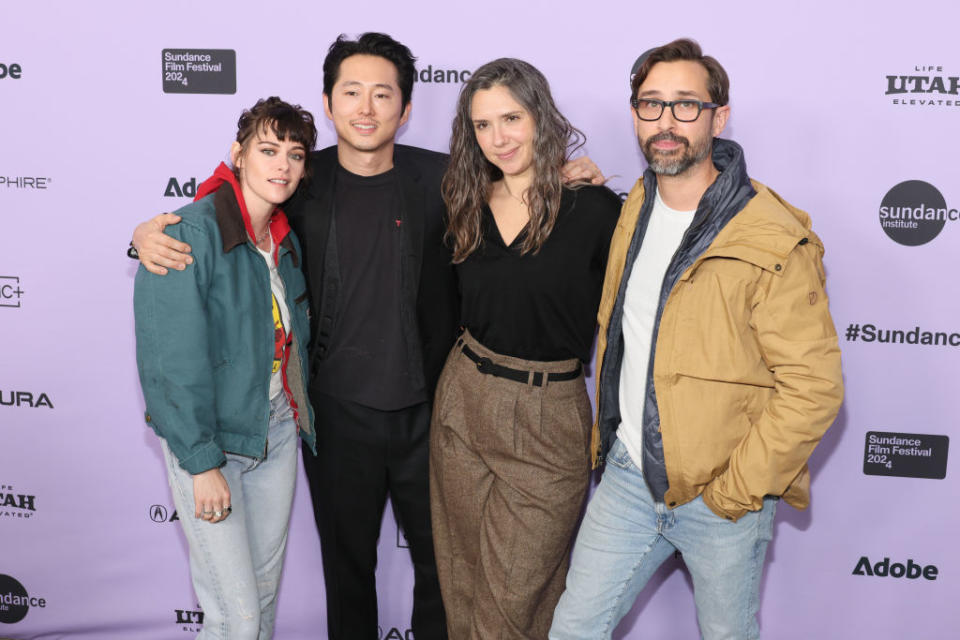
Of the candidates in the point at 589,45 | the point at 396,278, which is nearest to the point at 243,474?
the point at 396,278

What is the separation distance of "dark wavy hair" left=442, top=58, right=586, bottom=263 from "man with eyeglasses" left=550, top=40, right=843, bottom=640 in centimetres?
21

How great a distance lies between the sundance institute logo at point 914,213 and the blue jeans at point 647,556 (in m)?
1.09

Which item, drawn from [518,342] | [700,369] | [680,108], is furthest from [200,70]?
[700,369]

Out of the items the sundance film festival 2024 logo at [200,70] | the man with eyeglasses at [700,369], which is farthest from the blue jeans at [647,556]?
the sundance film festival 2024 logo at [200,70]

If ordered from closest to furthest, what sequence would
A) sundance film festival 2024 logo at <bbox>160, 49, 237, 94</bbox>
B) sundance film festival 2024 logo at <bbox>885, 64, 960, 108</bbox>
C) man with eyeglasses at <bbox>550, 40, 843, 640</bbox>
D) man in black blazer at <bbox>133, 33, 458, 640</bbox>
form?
1. man with eyeglasses at <bbox>550, 40, 843, 640</bbox>
2. man in black blazer at <bbox>133, 33, 458, 640</bbox>
3. sundance film festival 2024 logo at <bbox>885, 64, 960, 108</bbox>
4. sundance film festival 2024 logo at <bbox>160, 49, 237, 94</bbox>

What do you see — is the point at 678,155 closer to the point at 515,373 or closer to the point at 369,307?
the point at 515,373

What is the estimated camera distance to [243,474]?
2006mm

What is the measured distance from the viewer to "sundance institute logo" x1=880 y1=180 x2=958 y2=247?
2.37 m

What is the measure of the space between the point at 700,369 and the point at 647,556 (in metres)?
0.51

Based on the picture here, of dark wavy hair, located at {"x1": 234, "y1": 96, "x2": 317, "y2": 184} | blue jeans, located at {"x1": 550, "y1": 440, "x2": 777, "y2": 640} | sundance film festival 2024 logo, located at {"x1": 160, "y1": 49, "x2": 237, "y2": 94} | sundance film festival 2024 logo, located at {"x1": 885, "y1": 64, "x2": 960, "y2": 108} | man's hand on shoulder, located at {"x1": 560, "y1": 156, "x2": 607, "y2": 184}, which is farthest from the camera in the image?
sundance film festival 2024 logo, located at {"x1": 160, "y1": 49, "x2": 237, "y2": 94}

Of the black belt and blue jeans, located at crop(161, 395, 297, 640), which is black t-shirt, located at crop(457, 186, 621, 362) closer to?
the black belt

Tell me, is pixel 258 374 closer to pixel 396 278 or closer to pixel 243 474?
pixel 243 474

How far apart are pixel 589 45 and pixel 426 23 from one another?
0.52 metres

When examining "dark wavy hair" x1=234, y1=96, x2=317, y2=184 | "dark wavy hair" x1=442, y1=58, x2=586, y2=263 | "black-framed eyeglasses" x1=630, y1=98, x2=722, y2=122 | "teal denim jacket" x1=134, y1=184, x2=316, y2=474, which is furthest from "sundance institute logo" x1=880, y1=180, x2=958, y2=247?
"teal denim jacket" x1=134, y1=184, x2=316, y2=474
